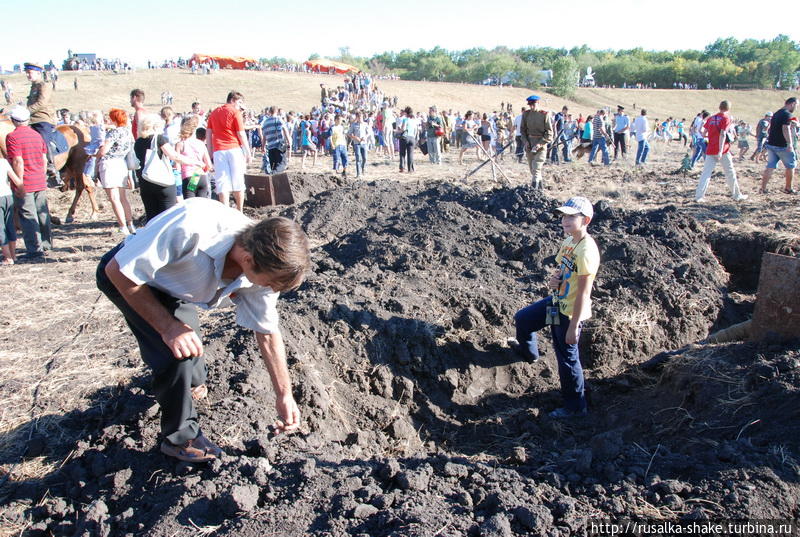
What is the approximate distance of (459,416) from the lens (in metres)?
4.46

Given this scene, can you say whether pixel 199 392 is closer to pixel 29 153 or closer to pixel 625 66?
pixel 29 153

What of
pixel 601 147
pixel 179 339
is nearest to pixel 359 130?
pixel 601 147

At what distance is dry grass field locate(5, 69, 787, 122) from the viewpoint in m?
41.2

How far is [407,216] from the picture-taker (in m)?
8.20

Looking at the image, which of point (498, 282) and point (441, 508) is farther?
point (498, 282)

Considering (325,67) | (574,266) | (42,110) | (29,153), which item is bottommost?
(574,266)

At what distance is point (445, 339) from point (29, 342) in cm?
383

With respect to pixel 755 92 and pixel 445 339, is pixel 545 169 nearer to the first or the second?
pixel 445 339

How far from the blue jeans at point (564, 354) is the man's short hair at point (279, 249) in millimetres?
2480

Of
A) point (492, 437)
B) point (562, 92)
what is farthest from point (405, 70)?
point (492, 437)

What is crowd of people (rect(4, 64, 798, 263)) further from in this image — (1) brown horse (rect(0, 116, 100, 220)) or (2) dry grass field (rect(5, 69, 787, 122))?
(2) dry grass field (rect(5, 69, 787, 122))

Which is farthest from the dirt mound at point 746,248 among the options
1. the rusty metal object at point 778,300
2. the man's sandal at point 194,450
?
the man's sandal at point 194,450

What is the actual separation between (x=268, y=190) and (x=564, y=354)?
7799 millimetres

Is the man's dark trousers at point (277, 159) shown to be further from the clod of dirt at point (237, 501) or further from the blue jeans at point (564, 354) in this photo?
the clod of dirt at point (237, 501)
